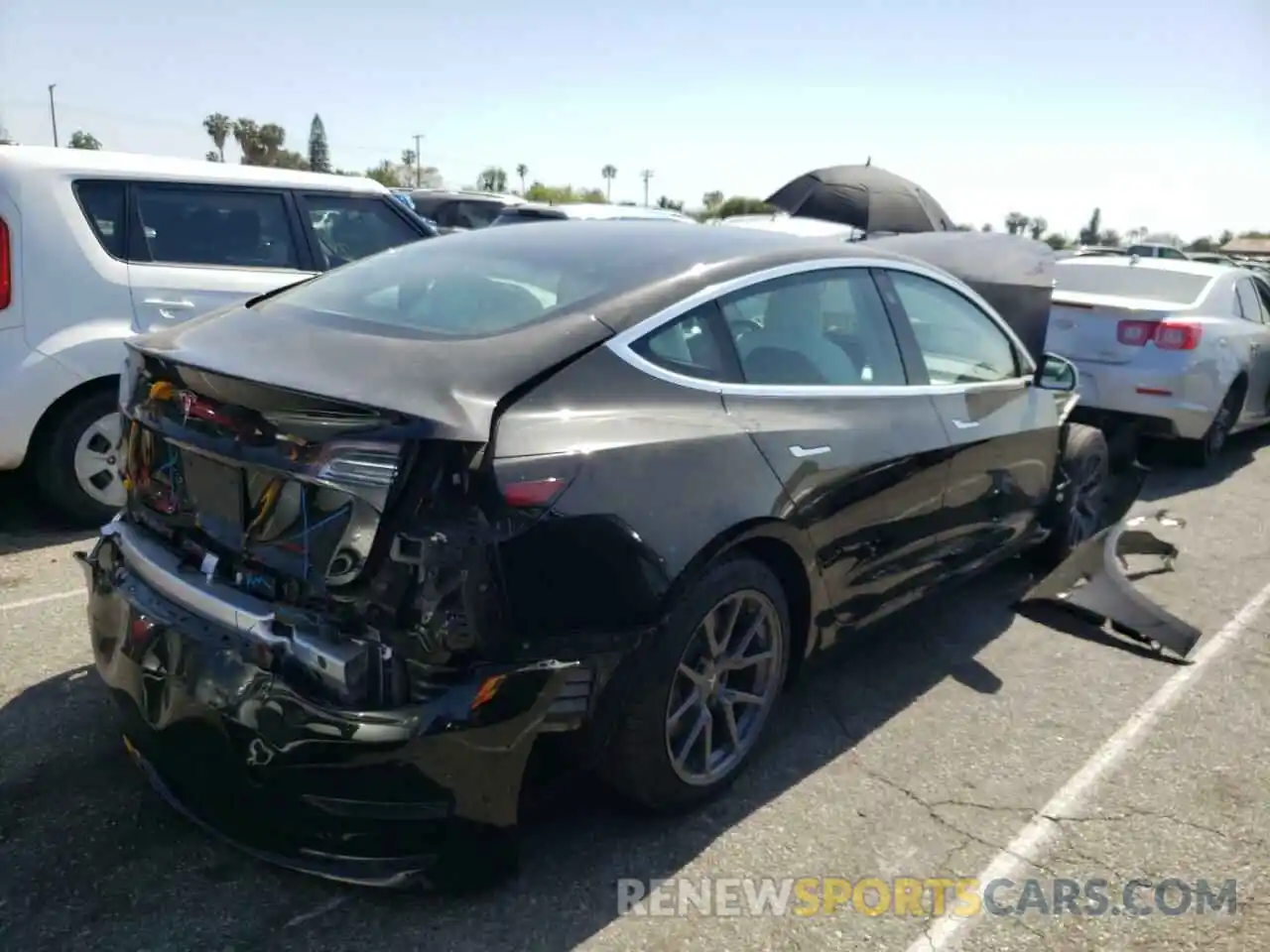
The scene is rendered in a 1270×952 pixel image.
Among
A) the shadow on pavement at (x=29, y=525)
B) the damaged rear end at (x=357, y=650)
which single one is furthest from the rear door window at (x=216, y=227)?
the damaged rear end at (x=357, y=650)

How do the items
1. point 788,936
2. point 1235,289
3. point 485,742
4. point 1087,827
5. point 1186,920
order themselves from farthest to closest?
point 1235,289, point 1087,827, point 1186,920, point 788,936, point 485,742

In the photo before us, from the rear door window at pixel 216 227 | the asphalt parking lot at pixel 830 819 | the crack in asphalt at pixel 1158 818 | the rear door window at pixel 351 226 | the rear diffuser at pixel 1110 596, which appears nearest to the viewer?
the asphalt parking lot at pixel 830 819

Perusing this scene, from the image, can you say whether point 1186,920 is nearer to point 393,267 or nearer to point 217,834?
point 217,834

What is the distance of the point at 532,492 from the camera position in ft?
7.59

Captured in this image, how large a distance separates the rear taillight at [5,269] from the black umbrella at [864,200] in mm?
9224

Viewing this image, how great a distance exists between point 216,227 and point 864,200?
8400mm

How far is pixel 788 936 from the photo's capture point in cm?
253

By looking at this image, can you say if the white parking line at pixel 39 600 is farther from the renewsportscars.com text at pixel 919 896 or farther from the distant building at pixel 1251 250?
the distant building at pixel 1251 250

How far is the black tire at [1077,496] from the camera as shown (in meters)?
5.14

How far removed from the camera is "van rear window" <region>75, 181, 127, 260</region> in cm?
499

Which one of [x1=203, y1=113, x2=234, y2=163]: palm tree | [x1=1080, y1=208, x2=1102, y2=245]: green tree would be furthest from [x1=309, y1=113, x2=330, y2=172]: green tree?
[x1=1080, y1=208, x2=1102, y2=245]: green tree

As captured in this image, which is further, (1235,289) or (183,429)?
(1235,289)

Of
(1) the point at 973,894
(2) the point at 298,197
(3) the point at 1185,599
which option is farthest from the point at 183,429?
(3) the point at 1185,599

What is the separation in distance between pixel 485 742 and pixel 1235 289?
26.9 feet
